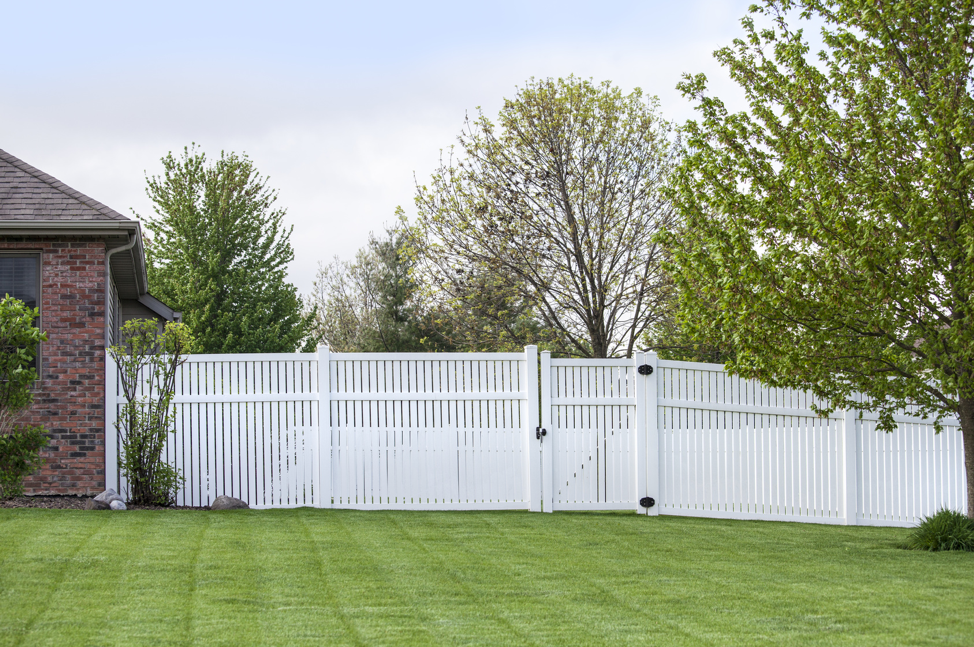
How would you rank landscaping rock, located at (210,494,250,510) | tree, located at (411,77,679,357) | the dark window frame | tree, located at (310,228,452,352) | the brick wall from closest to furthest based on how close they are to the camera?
landscaping rock, located at (210,494,250,510), the brick wall, the dark window frame, tree, located at (411,77,679,357), tree, located at (310,228,452,352)

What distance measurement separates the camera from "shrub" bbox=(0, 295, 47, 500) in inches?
288

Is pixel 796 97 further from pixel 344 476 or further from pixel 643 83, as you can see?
pixel 643 83

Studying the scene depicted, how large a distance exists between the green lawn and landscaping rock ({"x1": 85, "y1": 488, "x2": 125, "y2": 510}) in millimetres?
513

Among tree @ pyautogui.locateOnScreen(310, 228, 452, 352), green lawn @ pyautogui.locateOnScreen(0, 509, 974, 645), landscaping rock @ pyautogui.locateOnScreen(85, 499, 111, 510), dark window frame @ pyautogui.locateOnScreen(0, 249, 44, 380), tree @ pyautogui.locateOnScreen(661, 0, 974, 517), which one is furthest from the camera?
tree @ pyautogui.locateOnScreen(310, 228, 452, 352)

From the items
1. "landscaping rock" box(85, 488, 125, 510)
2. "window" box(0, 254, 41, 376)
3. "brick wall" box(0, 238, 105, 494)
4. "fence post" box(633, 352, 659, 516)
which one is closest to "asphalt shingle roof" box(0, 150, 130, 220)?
"brick wall" box(0, 238, 105, 494)

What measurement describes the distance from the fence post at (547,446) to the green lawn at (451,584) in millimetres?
1180

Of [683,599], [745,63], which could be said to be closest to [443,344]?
[745,63]

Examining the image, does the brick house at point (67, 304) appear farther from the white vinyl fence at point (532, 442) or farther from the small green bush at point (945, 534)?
the small green bush at point (945, 534)

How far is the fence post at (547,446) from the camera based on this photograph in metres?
9.62

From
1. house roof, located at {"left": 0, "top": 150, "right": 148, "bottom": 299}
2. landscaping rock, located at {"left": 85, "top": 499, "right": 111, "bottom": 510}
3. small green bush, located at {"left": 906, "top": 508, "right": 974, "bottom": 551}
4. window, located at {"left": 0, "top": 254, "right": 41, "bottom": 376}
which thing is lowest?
small green bush, located at {"left": 906, "top": 508, "right": 974, "bottom": 551}

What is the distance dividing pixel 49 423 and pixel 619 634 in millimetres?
7119

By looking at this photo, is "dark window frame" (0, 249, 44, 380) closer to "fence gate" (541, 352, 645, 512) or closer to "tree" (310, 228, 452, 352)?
"fence gate" (541, 352, 645, 512)

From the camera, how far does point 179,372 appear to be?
30.9 ft

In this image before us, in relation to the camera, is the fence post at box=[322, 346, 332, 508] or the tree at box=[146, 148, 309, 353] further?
the tree at box=[146, 148, 309, 353]
